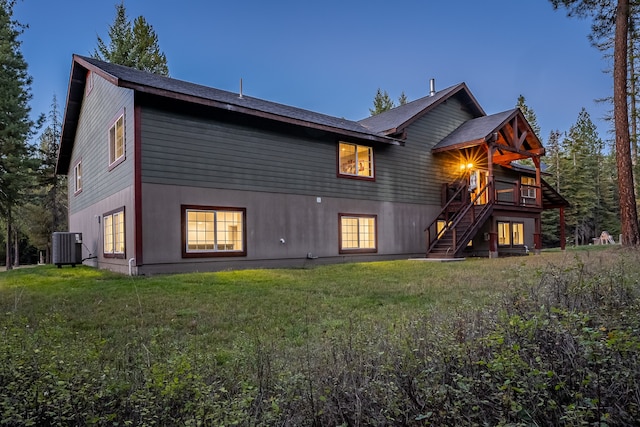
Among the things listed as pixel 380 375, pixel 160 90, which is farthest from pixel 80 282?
pixel 380 375

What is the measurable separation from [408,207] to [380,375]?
13141 millimetres

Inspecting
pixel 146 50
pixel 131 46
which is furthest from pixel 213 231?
pixel 146 50

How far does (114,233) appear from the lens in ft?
37.2

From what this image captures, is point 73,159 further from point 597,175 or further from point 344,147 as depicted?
point 597,175

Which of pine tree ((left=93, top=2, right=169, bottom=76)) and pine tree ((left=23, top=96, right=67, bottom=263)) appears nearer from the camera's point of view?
pine tree ((left=93, top=2, right=169, bottom=76))

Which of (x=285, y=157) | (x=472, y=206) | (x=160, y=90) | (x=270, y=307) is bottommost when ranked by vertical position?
(x=270, y=307)

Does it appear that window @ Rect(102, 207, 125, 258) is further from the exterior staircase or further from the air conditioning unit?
the exterior staircase

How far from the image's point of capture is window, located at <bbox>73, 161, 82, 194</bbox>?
15859 mm

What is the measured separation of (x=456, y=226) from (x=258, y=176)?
7.34m

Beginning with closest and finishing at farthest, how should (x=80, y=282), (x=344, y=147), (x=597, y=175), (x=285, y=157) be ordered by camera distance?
(x=80, y=282), (x=285, y=157), (x=344, y=147), (x=597, y=175)

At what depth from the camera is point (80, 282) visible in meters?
8.65

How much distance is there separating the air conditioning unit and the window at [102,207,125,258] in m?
1.78

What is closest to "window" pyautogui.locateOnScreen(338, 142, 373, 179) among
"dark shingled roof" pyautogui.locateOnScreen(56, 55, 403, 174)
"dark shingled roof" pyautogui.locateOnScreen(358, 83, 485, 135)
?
"dark shingled roof" pyautogui.locateOnScreen(56, 55, 403, 174)

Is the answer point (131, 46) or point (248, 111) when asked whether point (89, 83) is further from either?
point (131, 46)
